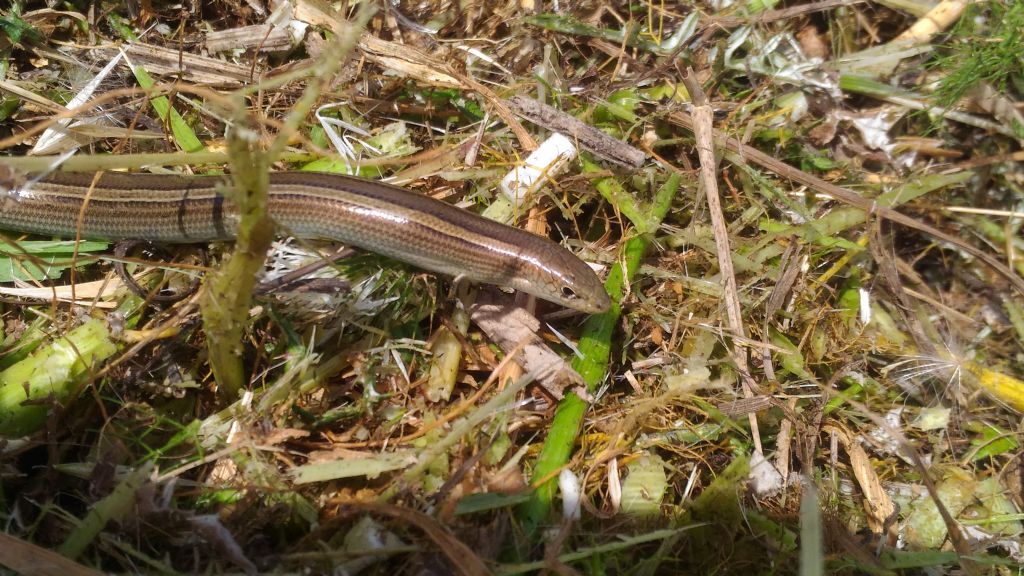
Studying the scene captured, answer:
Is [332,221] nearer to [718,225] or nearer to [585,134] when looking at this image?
[585,134]

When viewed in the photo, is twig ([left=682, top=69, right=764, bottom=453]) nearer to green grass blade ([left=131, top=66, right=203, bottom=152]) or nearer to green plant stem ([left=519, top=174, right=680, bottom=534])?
green plant stem ([left=519, top=174, right=680, bottom=534])

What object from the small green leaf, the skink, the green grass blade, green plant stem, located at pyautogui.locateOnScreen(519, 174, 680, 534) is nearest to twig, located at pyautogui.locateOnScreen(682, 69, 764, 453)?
green plant stem, located at pyautogui.locateOnScreen(519, 174, 680, 534)

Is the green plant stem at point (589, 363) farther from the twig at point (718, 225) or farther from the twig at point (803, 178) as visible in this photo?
the twig at point (803, 178)

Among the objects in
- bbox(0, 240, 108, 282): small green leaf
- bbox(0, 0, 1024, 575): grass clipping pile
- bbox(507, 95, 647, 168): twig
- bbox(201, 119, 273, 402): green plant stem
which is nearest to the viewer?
bbox(201, 119, 273, 402): green plant stem

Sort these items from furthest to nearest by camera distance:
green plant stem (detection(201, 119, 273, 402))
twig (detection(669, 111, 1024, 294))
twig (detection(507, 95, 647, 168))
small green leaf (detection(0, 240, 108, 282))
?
twig (detection(669, 111, 1024, 294)), twig (detection(507, 95, 647, 168)), small green leaf (detection(0, 240, 108, 282)), green plant stem (detection(201, 119, 273, 402))

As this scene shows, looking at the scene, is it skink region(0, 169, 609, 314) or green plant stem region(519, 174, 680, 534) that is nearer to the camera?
green plant stem region(519, 174, 680, 534)

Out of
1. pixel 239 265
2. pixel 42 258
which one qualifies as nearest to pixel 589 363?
pixel 239 265

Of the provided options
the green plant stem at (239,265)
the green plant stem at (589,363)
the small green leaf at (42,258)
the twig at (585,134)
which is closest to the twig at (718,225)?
the green plant stem at (589,363)
